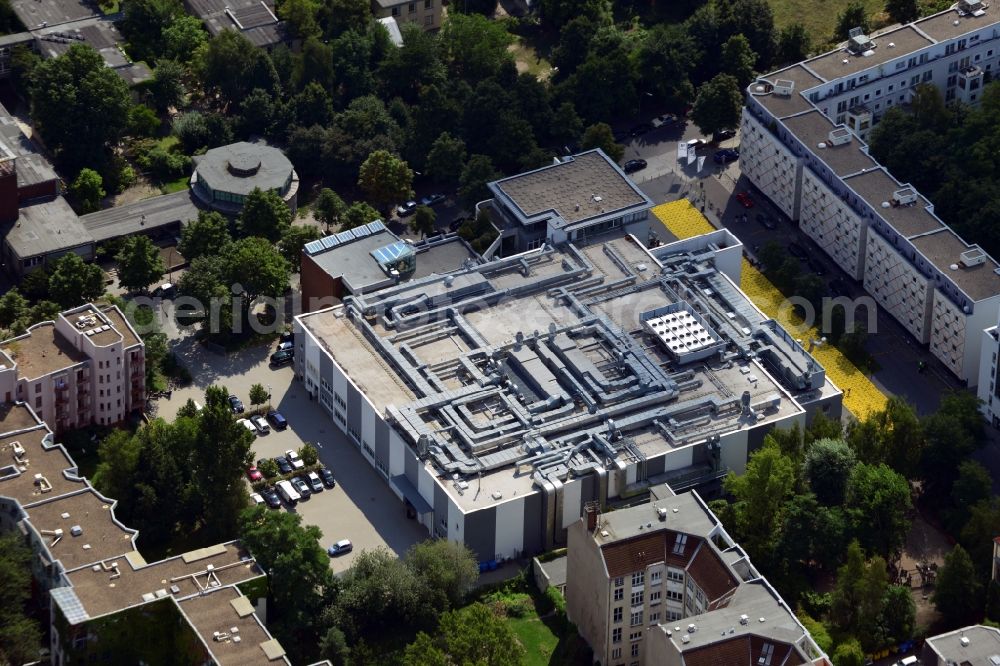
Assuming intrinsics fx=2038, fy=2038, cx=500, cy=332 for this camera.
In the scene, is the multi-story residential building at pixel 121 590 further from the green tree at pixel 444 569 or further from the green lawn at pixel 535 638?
the green lawn at pixel 535 638

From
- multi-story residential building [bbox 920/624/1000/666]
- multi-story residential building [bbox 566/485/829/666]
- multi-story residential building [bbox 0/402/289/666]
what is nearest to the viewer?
multi-story residential building [bbox 920/624/1000/666]

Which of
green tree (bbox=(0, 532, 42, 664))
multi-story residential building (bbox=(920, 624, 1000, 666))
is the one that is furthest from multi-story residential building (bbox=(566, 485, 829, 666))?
green tree (bbox=(0, 532, 42, 664))

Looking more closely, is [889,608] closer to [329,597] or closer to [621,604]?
[621,604]

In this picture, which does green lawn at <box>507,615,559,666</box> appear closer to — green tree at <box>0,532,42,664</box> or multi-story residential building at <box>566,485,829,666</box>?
multi-story residential building at <box>566,485,829,666</box>

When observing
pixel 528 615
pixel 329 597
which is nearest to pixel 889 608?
pixel 528 615

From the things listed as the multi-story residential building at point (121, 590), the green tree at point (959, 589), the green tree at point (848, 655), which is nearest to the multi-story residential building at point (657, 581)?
the green tree at point (848, 655)
